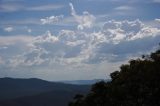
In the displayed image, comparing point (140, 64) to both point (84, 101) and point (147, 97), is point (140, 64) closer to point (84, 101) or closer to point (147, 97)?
point (147, 97)

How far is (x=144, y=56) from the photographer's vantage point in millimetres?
47312

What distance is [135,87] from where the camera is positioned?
4319cm

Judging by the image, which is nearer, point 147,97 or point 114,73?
point 147,97

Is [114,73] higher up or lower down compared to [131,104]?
higher up

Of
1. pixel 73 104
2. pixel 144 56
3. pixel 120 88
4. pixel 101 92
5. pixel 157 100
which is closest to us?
pixel 157 100

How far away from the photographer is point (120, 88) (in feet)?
146

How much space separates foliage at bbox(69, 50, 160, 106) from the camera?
136 ft

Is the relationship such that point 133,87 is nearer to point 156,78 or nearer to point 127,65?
point 156,78

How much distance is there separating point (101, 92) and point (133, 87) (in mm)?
8090

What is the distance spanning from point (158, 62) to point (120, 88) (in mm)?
4902

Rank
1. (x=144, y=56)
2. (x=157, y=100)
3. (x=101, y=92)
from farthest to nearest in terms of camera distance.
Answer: (x=101, y=92) → (x=144, y=56) → (x=157, y=100)

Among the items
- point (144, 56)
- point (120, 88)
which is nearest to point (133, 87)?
point (120, 88)

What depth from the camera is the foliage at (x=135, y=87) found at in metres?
41.4

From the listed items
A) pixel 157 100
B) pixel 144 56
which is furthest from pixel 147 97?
pixel 144 56
